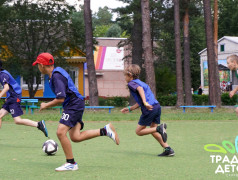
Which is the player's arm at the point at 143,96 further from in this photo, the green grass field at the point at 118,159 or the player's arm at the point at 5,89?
the player's arm at the point at 5,89

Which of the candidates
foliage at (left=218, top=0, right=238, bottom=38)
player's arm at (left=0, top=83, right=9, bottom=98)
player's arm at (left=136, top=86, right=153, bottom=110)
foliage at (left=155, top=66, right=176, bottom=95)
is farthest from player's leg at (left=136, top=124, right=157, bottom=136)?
foliage at (left=218, top=0, right=238, bottom=38)

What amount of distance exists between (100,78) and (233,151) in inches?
1748

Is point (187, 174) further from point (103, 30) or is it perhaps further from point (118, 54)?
point (103, 30)

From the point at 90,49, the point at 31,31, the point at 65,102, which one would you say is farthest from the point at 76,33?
the point at 65,102

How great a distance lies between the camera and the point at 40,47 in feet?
104

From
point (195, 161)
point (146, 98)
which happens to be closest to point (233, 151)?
point (195, 161)

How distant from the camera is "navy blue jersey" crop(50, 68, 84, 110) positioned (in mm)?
6633

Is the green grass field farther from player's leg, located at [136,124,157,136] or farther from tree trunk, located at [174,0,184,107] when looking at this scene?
tree trunk, located at [174,0,184,107]

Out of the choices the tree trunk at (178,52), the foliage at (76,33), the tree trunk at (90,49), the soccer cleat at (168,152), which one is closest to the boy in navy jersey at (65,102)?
the soccer cleat at (168,152)

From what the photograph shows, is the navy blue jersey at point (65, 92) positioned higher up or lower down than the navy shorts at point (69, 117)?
higher up

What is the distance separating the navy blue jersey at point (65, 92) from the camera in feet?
21.8

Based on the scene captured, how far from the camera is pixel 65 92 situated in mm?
6785

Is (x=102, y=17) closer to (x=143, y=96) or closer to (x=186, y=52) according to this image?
(x=186, y=52)

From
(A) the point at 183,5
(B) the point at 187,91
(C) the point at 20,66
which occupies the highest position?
(A) the point at 183,5
